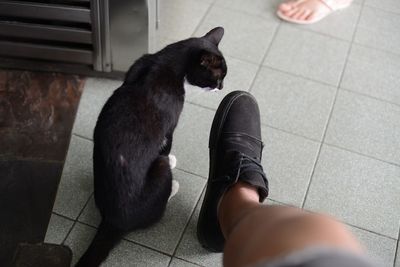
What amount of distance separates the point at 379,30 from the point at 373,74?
316 millimetres

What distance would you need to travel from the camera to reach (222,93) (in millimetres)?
1617

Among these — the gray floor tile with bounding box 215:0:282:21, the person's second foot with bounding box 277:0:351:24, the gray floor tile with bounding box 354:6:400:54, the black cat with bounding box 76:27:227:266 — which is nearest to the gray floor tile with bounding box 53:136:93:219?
the black cat with bounding box 76:27:227:266

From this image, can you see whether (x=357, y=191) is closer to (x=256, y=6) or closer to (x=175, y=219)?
(x=175, y=219)

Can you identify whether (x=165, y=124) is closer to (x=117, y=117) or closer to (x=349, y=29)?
(x=117, y=117)

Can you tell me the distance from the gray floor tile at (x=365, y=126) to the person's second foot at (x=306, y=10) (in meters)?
0.45

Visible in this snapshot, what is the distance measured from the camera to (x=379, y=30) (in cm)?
196

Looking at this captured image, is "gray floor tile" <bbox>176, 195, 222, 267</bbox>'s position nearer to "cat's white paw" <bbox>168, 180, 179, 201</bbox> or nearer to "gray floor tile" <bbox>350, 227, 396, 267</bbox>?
"cat's white paw" <bbox>168, 180, 179, 201</bbox>

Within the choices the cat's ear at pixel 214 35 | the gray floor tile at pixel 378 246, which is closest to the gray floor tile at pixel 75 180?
the cat's ear at pixel 214 35

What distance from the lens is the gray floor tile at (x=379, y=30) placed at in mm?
1896

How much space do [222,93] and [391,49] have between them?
0.82 m

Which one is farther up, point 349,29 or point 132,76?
point 132,76

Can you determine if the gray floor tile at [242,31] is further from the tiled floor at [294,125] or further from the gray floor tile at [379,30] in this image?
the gray floor tile at [379,30]

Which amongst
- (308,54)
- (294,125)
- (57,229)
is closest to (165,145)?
(57,229)

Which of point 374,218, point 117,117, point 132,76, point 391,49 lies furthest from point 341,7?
point 117,117
